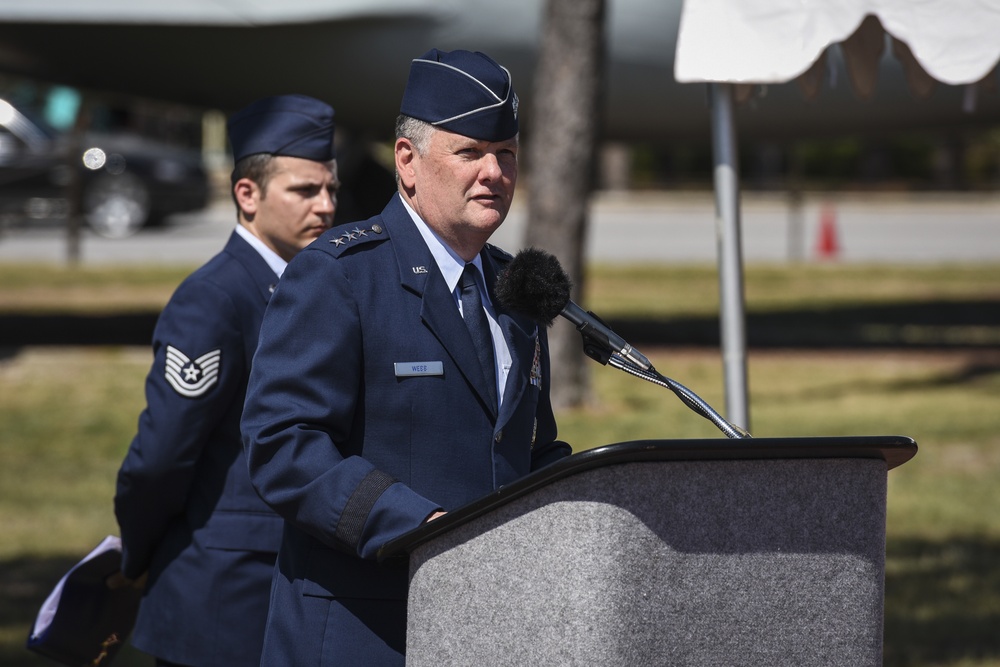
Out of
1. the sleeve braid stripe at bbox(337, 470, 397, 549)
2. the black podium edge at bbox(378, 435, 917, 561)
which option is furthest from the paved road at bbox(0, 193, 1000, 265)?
the black podium edge at bbox(378, 435, 917, 561)

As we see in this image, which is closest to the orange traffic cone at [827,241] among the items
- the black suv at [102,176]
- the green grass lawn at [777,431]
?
the green grass lawn at [777,431]

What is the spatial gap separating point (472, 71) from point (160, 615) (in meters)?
1.49

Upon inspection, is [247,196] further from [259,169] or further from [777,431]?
[777,431]

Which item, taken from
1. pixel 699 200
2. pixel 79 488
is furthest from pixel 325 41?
pixel 699 200

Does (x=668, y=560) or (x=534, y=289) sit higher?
(x=534, y=289)

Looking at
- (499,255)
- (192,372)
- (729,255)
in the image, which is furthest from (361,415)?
(729,255)

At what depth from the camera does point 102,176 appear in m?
23.8

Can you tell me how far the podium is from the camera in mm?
1843

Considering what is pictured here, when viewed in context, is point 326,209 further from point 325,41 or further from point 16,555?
point 325,41

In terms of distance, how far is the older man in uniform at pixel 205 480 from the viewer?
2996mm

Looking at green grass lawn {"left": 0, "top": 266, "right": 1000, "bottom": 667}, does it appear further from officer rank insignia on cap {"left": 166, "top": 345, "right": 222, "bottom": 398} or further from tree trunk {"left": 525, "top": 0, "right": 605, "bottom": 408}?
officer rank insignia on cap {"left": 166, "top": 345, "right": 222, "bottom": 398}

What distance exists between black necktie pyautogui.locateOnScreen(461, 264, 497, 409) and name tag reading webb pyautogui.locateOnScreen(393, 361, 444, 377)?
8 centimetres

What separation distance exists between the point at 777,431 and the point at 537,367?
269 inches

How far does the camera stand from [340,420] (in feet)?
7.29
